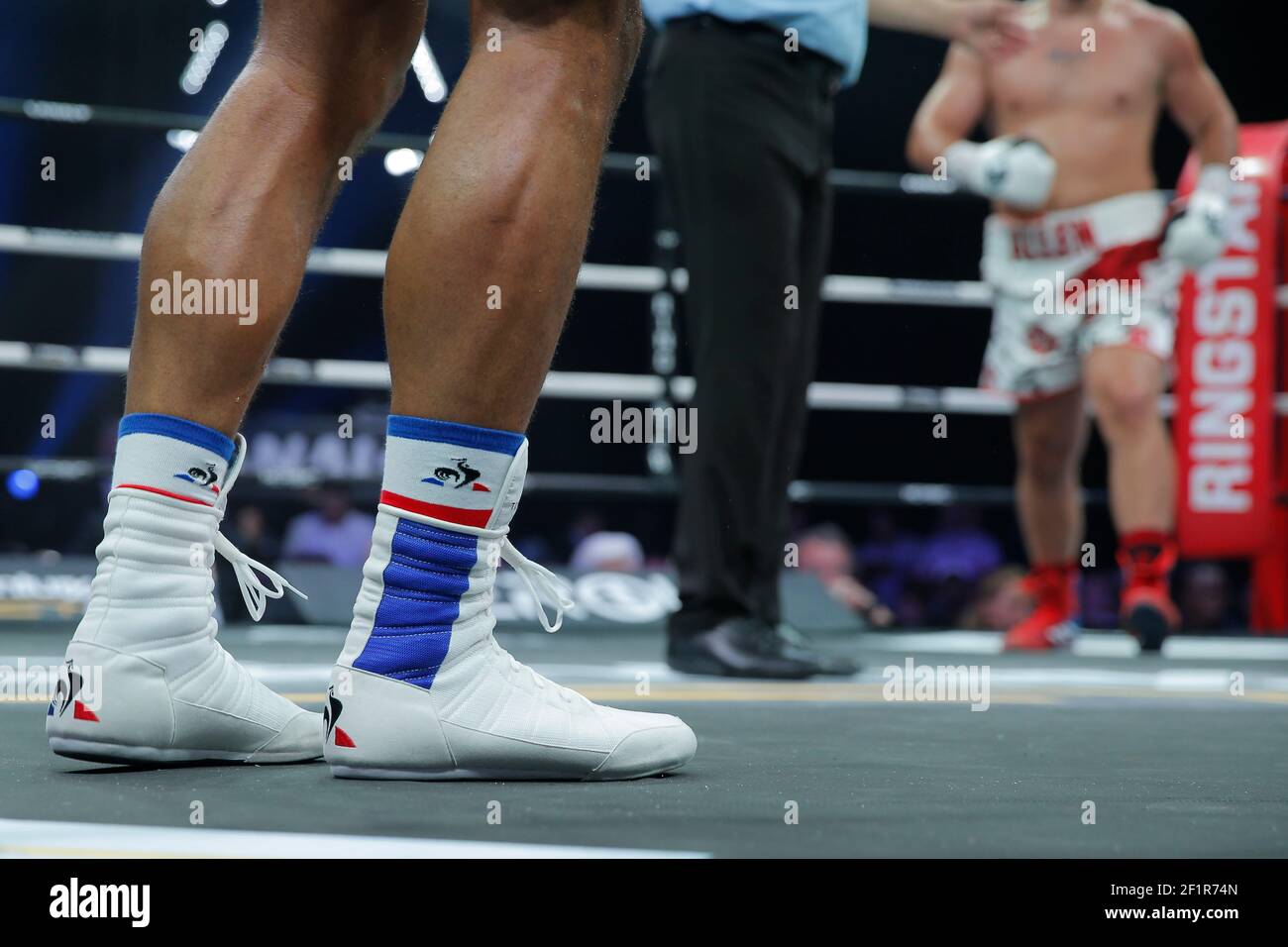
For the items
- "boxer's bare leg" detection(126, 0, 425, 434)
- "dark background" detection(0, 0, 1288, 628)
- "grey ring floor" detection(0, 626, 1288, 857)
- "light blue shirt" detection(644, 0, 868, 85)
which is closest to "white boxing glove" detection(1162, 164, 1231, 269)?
"light blue shirt" detection(644, 0, 868, 85)

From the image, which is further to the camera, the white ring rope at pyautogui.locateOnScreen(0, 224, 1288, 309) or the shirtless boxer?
the white ring rope at pyautogui.locateOnScreen(0, 224, 1288, 309)

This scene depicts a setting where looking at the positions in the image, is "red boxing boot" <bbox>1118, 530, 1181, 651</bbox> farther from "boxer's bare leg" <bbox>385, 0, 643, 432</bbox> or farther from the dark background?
the dark background

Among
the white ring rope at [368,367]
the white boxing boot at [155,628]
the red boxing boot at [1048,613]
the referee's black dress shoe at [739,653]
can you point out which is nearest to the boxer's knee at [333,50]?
the white boxing boot at [155,628]

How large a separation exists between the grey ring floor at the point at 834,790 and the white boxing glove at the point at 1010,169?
137cm

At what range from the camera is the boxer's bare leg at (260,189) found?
0.89 metres

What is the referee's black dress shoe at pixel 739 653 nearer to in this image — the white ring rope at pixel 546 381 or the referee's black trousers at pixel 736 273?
the referee's black trousers at pixel 736 273

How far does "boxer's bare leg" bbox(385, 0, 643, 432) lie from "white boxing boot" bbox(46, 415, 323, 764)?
0.15 metres

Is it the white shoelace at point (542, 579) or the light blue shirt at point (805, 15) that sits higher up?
the light blue shirt at point (805, 15)

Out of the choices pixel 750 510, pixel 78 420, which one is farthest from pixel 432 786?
pixel 78 420

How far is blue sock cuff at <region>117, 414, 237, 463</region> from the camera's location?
2.87 feet

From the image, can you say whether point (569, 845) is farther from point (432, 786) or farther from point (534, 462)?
point (534, 462)

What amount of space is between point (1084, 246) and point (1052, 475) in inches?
16.5
